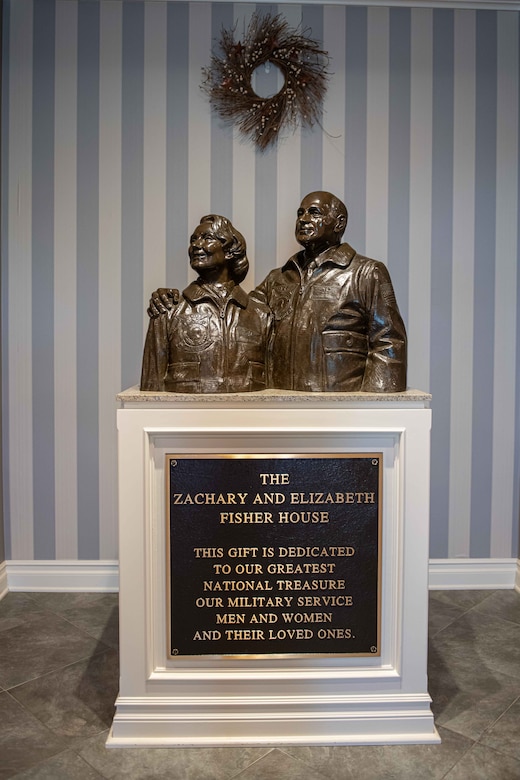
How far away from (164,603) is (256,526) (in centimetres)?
38

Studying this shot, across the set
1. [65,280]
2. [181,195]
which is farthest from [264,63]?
[65,280]

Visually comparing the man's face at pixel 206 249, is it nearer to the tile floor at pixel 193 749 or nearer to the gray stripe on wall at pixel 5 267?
the gray stripe on wall at pixel 5 267

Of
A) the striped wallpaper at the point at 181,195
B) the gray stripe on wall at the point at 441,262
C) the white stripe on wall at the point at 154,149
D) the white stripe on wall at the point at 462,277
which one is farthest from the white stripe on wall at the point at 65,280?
the white stripe on wall at the point at 462,277

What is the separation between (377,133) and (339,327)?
1.45 m

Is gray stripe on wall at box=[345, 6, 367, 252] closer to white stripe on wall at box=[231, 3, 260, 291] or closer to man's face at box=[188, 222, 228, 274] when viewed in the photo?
→ white stripe on wall at box=[231, 3, 260, 291]

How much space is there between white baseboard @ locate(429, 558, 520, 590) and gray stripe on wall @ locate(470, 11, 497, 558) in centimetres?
6

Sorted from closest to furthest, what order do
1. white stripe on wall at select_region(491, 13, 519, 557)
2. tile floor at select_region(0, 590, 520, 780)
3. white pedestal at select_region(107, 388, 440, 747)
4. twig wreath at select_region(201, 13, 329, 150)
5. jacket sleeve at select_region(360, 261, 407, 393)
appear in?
tile floor at select_region(0, 590, 520, 780), white pedestal at select_region(107, 388, 440, 747), jacket sleeve at select_region(360, 261, 407, 393), twig wreath at select_region(201, 13, 329, 150), white stripe on wall at select_region(491, 13, 519, 557)

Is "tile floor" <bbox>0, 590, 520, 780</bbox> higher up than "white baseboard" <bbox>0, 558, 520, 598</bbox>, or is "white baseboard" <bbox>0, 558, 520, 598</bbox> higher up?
"white baseboard" <bbox>0, 558, 520, 598</bbox>

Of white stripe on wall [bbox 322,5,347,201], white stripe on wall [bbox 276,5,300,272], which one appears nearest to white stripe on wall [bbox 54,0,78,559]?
white stripe on wall [bbox 276,5,300,272]

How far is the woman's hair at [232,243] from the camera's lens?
220 cm

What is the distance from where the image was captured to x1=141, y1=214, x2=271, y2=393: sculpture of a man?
2082mm

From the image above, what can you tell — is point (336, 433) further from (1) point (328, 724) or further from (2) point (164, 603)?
(1) point (328, 724)

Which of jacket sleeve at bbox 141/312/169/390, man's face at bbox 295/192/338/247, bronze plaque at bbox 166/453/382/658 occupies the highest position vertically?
man's face at bbox 295/192/338/247

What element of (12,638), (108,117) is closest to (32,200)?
(108,117)
